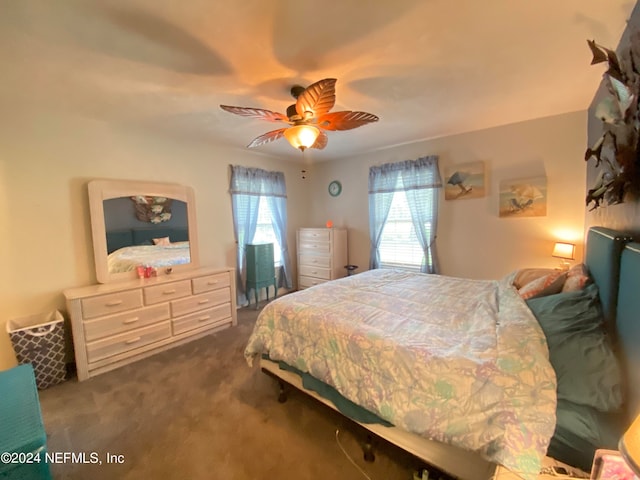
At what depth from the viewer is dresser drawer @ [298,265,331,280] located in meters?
4.41

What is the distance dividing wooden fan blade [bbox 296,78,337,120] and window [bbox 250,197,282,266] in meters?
2.53

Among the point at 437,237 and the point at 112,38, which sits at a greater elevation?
the point at 112,38

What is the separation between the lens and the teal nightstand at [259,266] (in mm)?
3967

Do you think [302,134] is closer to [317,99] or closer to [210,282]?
[317,99]

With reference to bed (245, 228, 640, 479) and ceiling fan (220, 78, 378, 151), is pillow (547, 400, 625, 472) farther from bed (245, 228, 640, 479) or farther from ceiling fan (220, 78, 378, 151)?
ceiling fan (220, 78, 378, 151)

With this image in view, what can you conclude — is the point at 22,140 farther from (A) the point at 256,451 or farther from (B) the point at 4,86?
(A) the point at 256,451

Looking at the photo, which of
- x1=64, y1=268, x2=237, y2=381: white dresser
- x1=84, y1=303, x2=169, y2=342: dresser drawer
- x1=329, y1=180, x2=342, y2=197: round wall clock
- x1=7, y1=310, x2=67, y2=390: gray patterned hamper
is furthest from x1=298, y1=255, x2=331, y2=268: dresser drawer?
x1=7, y1=310, x2=67, y2=390: gray patterned hamper

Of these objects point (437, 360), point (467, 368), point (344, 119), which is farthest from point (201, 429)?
point (344, 119)

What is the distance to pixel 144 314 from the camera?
2734 mm

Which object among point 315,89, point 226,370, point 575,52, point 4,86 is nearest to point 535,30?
point 575,52

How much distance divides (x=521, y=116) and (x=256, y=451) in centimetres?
393

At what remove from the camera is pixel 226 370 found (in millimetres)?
2518

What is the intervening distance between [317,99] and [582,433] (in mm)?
2081

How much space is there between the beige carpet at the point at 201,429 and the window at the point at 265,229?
7.32 feet
